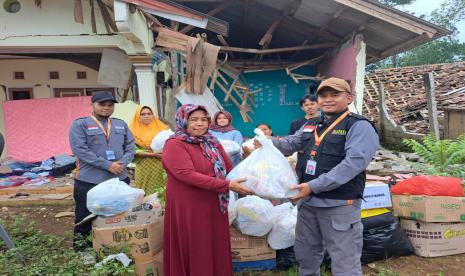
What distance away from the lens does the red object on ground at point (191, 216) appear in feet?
7.68

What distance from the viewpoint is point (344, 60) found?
21.4 feet

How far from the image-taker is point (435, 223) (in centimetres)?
334

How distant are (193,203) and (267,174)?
1.98ft

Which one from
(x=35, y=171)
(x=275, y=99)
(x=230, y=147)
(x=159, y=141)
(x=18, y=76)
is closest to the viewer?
(x=230, y=147)

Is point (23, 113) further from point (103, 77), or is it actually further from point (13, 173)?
point (103, 77)

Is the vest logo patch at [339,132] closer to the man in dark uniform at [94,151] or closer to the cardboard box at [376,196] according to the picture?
the cardboard box at [376,196]

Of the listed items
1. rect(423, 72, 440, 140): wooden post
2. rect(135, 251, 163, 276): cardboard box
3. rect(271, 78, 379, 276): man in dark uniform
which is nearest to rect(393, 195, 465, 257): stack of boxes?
rect(271, 78, 379, 276): man in dark uniform

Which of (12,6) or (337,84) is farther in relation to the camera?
(12,6)

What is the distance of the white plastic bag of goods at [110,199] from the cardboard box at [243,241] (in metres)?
0.94

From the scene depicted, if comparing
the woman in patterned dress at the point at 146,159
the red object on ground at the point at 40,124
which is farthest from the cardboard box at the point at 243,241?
the red object on ground at the point at 40,124

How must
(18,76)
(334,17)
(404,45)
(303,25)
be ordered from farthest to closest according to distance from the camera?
1. (18,76)
2. (303,25)
3. (404,45)
4. (334,17)

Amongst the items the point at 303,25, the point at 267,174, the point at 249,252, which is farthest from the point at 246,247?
the point at 303,25

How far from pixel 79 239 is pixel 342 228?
2.42m

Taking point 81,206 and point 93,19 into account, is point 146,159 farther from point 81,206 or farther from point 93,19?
point 93,19
